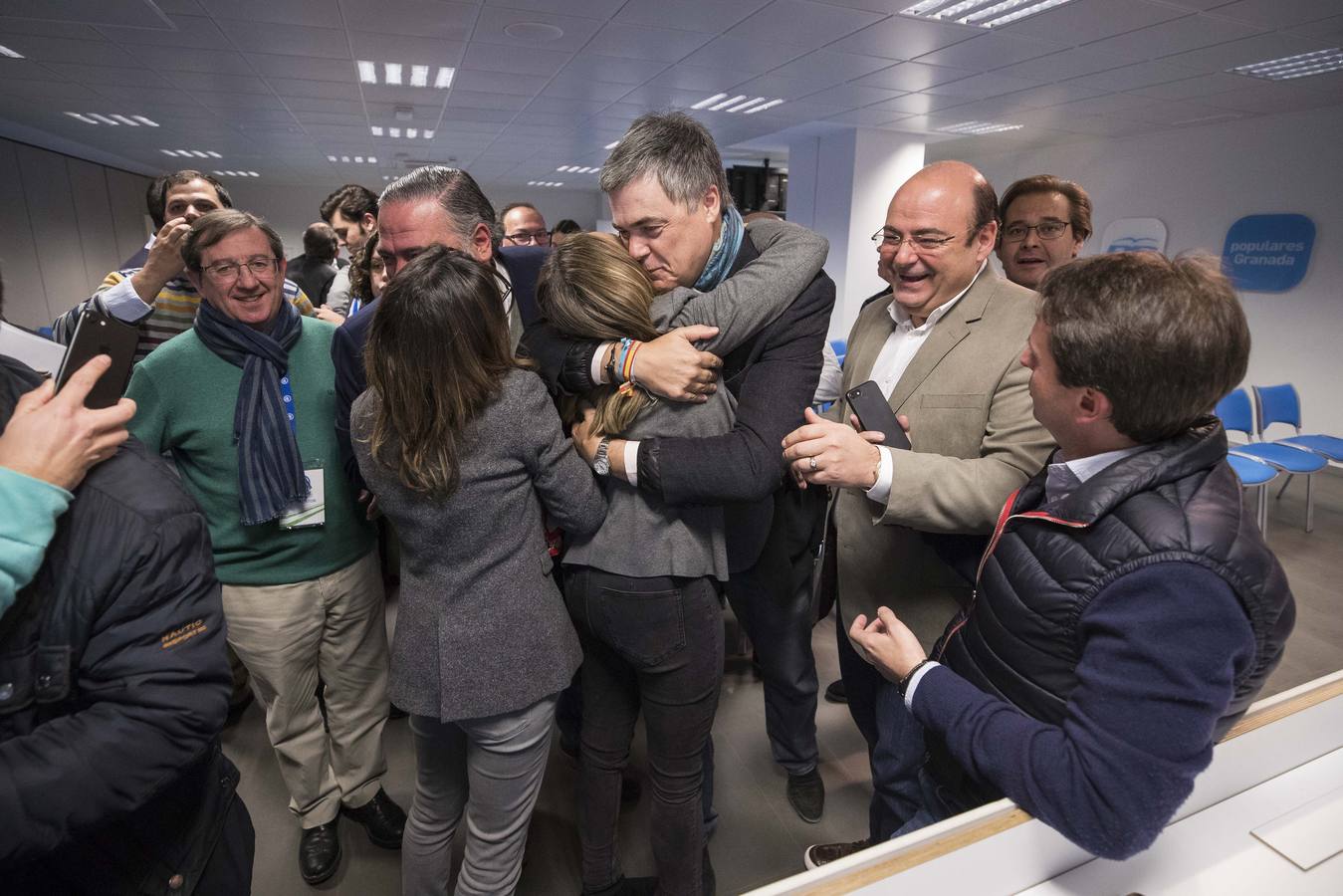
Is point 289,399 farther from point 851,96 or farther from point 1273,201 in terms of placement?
point 1273,201

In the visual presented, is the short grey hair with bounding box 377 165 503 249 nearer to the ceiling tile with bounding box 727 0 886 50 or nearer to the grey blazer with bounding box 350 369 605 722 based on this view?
the grey blazer with bounding box 350 369 605 722

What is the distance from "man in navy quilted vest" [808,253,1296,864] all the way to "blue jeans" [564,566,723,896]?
46 cm

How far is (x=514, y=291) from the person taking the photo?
163cm

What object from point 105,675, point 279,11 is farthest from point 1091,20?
point 105,675

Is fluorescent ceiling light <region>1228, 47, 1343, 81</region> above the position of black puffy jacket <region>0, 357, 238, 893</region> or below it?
above

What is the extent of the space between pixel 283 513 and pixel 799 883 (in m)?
1.43

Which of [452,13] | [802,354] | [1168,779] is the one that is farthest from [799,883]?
[452,13]

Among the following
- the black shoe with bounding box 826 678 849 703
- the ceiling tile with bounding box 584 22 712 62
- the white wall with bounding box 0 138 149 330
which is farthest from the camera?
the white wall with bounding box 0 138 149 330

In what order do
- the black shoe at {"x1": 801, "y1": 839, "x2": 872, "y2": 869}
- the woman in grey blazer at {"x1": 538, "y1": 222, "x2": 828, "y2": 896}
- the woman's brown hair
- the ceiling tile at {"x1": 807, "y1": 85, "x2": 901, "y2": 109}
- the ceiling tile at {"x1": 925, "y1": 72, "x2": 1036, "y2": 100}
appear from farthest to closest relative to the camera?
the ceiling tile at {"x1": 807, "y1": 85, "x2": 901, "y2": 109} → the ceiling tile at {"x1": 925, "y1": 72, "x2": 1036, "y2": 100} → the black shoe at {"x1": 801, "y1": 839, "x2": 872, "y2": 869} → the woman in grey blazer at {"x1": 538, "y1": 222, "x2": 828, "y2": 896} → the woman's brown hair

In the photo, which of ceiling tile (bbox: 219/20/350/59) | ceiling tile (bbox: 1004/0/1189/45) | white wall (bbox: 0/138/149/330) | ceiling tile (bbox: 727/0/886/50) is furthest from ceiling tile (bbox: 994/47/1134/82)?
white wall (bbox: 0/138/149/330)

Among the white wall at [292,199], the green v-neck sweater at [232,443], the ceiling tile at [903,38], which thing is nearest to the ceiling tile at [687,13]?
the ceiling tile at [903,38]

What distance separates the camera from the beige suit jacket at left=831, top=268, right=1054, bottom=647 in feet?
3.97

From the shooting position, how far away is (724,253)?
1.32 metres

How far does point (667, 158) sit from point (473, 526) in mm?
764
